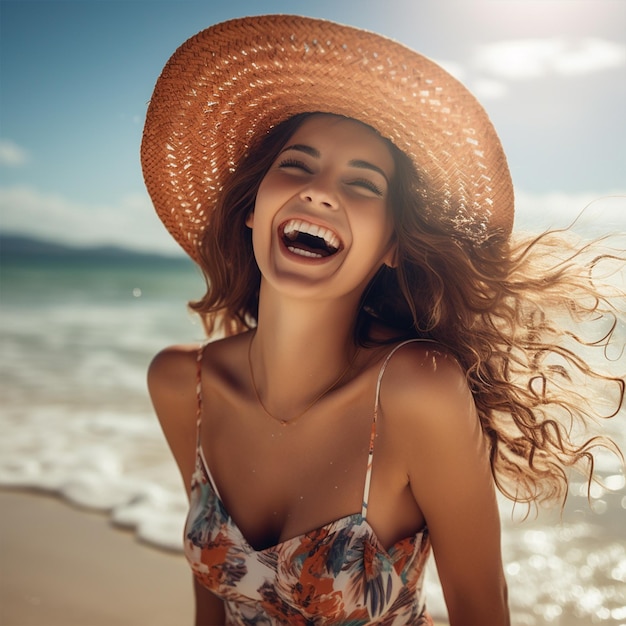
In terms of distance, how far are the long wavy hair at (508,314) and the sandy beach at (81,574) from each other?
6.42ft

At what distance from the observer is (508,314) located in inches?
88.8

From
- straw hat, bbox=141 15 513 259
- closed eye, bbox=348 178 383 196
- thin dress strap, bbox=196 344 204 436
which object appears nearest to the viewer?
straw hat, bbox=141 15 513 259

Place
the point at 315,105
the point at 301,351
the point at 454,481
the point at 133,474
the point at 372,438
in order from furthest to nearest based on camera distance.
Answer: the point at 133,474 < the point at 301,351 < the point at 315,105 < the point at 372,438 < the point at 454,481

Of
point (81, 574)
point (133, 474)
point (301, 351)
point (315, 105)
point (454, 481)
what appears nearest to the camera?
point (454, 481)

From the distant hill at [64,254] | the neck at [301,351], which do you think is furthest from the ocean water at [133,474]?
the distant hill at [64,254]

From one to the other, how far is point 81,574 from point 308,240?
7.79ft

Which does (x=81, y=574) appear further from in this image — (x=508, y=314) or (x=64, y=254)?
(x=64, y=254)

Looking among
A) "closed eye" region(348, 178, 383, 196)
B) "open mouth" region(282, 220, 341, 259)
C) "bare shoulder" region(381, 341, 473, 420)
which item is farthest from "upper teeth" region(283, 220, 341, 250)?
"bare shoulder" region(381, 341, 473, 420)

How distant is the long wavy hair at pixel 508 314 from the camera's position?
2.18m

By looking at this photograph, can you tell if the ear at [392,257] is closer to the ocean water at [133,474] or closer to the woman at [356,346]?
the woman at [356,346]

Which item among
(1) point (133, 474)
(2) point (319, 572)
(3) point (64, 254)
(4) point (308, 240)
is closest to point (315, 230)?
(4) point (308, 240)

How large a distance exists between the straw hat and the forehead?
47 millimetres

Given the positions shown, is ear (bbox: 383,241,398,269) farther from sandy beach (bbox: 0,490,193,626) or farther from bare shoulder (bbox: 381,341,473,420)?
sandy beach (bbox: 0,490,193,626)

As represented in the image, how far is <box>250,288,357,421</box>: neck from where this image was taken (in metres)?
2.34
